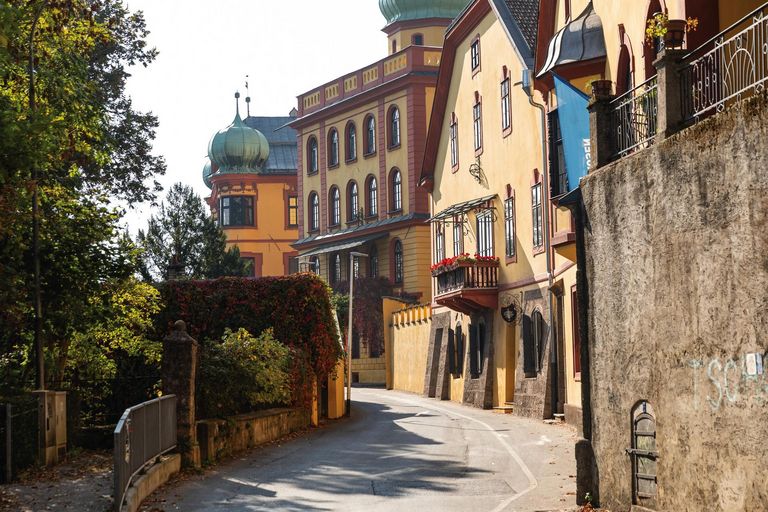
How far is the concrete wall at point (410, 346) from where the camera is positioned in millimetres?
52000

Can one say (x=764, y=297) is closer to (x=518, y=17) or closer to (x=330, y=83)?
(x=518, y=17)

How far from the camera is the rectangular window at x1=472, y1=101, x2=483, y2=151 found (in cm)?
4327

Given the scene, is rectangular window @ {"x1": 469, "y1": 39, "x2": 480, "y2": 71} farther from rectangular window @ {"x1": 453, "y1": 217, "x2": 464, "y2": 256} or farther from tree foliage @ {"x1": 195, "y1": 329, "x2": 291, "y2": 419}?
tree foliage @ {"x1": 195, "y1": 329, "x2": 291, "y2": 419}

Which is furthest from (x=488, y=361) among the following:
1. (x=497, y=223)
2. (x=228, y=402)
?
(x=228, y=402)

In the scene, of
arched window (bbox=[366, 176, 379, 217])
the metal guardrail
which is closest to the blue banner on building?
the metal guardrail

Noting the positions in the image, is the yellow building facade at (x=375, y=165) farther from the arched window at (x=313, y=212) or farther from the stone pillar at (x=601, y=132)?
the stone pillar at (x=601, y=132)

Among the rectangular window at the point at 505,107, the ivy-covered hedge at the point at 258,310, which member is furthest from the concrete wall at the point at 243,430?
the rectangular window at the point at 505,107

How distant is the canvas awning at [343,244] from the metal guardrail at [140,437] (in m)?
45.4

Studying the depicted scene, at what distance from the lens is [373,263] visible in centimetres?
6750

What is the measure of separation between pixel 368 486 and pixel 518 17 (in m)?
23.4

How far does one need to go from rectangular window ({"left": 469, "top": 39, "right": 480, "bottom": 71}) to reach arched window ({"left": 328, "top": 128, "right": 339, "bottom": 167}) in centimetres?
2755

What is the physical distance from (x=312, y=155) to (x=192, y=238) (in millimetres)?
16421

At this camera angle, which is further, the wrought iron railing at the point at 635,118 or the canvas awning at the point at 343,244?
the canvas awning at the point at 343,244

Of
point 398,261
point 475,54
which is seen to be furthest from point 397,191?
point 475,54
